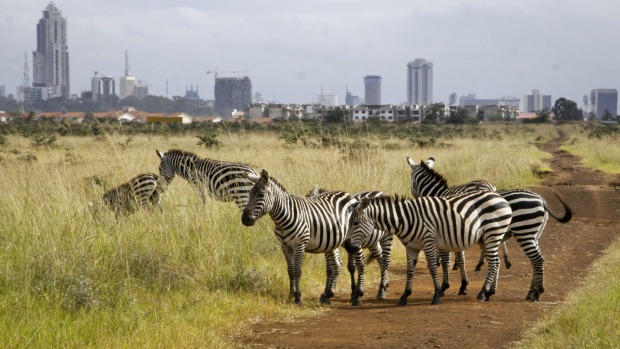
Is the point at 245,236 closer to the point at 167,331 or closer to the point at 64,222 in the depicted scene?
the point at 64,222

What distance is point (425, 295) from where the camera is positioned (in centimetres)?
1032

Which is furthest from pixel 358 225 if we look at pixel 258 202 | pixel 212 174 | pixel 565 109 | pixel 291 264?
pixel 565 109

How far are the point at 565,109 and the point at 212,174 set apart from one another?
107993 millimetres

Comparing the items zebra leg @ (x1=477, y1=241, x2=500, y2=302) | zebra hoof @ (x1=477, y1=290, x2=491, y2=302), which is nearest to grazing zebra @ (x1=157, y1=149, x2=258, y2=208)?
zebra leg @ (x1=477, y1=241, x2=500, y2=302)

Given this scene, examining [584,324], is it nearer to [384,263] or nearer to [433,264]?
[433,264]

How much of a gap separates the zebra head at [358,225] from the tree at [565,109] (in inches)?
4372

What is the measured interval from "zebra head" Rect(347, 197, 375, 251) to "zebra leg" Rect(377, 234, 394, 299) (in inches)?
22.2

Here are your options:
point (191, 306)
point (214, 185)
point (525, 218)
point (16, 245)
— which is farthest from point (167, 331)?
point (214, 185)

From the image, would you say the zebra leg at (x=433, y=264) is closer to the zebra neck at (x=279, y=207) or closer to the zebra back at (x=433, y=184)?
the zebra neck at (x=279, y=207)

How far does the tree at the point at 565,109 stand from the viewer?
115938mm

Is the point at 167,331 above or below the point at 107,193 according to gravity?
below

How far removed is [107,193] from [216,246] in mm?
2671

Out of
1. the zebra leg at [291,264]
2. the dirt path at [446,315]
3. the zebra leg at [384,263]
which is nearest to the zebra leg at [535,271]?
the dirt path at [446,315]

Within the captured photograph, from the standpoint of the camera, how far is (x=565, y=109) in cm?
11594
